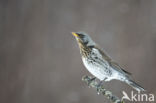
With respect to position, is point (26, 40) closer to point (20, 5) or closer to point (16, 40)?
point (16, 40)

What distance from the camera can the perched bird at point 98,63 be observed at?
110cm

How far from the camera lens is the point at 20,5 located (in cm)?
220

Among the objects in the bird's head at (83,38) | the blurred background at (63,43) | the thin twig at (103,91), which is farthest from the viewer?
the blurred background at (63,43)

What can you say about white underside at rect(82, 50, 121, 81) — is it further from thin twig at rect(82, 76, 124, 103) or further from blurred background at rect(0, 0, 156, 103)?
blurred background at rect(0, 0, 156, 103)

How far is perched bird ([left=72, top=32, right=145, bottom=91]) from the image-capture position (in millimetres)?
1101

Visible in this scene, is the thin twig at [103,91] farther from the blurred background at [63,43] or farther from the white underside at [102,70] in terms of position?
the blurred background at [63,43]

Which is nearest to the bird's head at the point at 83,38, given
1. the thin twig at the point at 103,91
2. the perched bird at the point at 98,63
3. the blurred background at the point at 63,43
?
the perched bird at the point at 98,63

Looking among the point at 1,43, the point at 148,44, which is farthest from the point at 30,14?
the point at 148,44

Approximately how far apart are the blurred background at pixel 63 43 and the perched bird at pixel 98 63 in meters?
0.77

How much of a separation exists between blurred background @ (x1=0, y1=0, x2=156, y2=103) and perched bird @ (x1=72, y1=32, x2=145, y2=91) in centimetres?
77

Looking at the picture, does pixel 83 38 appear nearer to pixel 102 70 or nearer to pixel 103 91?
pixel 102 70

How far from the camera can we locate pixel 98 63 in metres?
1.14

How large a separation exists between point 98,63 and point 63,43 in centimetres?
99

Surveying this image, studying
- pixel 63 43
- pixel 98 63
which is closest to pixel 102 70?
pixel 98 63
